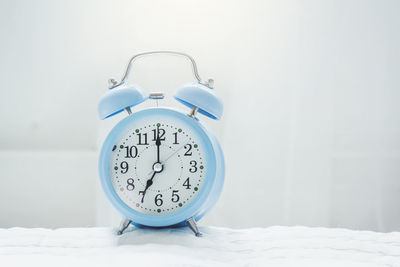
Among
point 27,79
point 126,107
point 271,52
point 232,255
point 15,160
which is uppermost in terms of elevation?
point 271,52

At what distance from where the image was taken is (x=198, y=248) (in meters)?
0.78

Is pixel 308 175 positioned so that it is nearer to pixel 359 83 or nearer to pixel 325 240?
pixel 359 83

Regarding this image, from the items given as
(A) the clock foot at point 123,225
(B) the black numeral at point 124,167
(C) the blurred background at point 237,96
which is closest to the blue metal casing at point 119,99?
(B) the black numeral at point 124,167

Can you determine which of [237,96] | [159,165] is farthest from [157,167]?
[237,96]

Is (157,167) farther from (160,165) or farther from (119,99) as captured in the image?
(119,99)

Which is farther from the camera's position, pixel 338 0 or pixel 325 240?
pixel 338 0

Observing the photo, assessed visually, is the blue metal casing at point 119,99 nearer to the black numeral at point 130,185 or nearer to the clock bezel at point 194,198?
the clock bezel at point 194,198

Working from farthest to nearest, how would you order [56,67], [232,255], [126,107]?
[56,67], [126,107], [232,255]

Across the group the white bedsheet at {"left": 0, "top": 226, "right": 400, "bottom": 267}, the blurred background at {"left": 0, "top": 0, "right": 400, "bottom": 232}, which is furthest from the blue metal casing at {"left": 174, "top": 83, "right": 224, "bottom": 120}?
the blurred background at {"left": 0, "top": 0, "right": 400, "bottom": 232}

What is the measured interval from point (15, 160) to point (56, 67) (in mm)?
286

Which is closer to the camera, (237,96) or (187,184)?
(187,184)

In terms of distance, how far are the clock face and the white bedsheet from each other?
0.20 feet

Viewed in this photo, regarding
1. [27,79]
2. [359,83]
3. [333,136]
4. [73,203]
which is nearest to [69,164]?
[73,203]

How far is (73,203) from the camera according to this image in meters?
1.25
